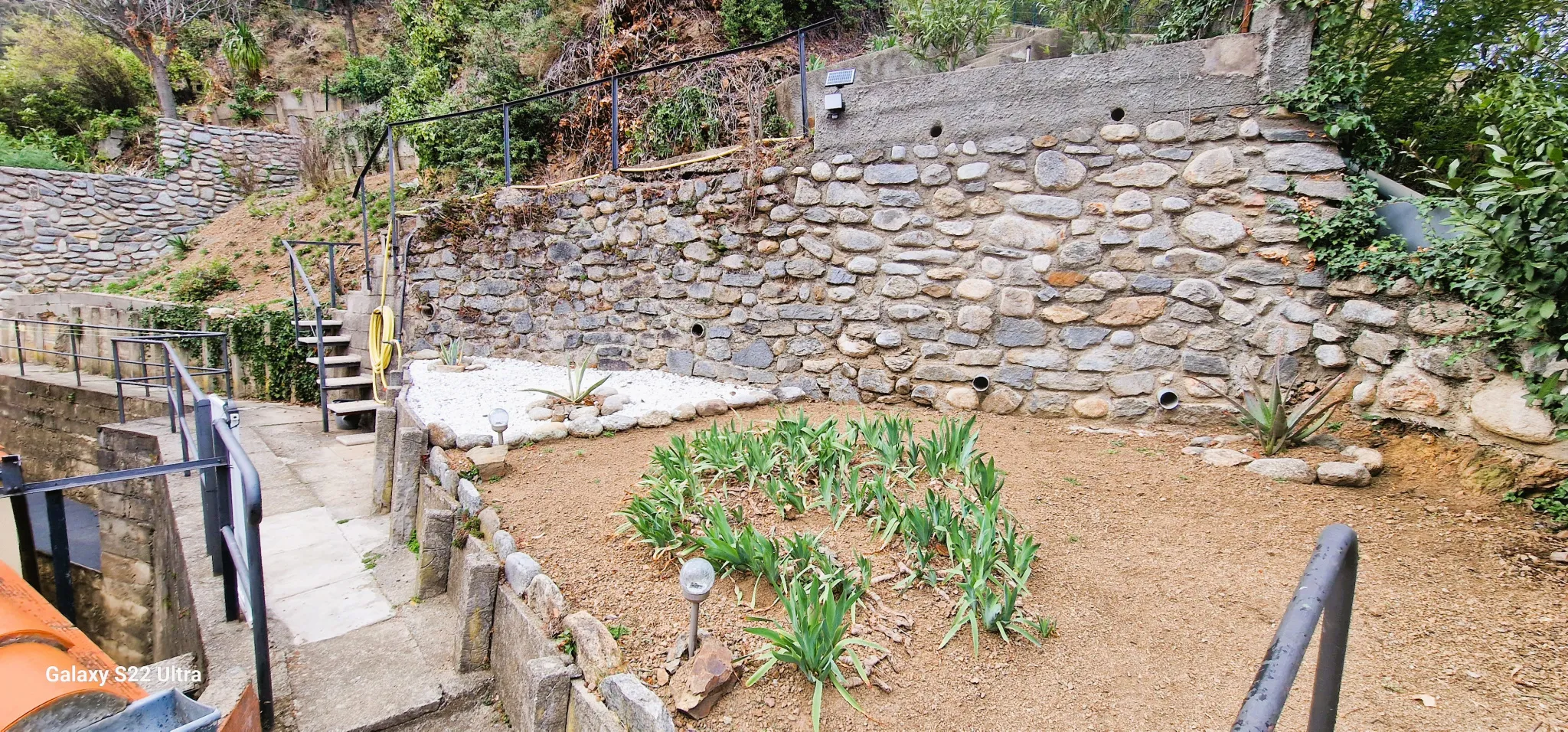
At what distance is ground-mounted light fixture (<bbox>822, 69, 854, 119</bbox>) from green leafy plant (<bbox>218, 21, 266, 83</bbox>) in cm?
1505

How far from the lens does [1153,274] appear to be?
149 inches

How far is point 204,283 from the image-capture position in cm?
1024

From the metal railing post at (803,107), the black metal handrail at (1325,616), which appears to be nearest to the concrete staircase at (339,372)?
the metal railing post at (803,107)

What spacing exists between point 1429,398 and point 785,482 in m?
2.95

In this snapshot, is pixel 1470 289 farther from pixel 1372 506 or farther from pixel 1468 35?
pixel 1468 35

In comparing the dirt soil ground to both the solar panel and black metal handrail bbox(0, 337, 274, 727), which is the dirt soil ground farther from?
the solar panel

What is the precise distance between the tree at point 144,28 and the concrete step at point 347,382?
36.1 ft

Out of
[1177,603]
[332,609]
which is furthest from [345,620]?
[1177,603]

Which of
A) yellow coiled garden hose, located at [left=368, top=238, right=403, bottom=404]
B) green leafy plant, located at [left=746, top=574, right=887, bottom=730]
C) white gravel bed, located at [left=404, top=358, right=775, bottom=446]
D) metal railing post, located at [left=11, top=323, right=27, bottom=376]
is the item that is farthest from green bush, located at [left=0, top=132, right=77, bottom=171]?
green leafy plant, located at [left=746, top=574, right=887, bottom=730]

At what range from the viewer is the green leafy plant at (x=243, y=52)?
44.5ft

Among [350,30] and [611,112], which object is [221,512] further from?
[350,30]

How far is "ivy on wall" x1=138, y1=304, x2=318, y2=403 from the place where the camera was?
775cm

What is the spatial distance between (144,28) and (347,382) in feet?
41.3

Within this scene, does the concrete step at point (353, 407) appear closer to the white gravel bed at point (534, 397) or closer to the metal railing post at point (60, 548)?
the white gravel bed at point (534, 397)
